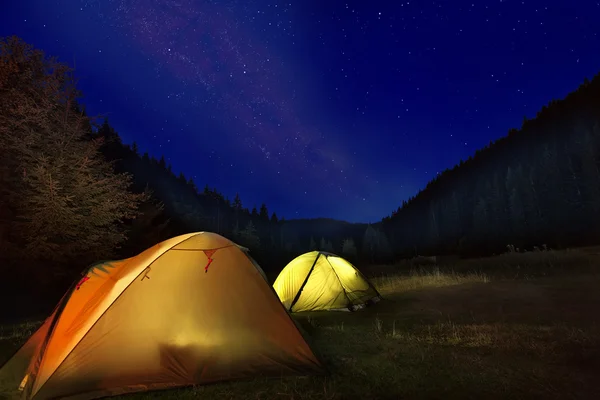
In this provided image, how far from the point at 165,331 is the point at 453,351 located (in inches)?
197

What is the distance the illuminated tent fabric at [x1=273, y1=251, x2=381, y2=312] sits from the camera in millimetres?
11773

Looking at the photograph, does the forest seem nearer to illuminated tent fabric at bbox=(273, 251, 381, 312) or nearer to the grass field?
the grass field

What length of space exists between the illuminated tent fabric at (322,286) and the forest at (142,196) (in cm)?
842

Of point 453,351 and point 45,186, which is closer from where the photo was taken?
point 453,351

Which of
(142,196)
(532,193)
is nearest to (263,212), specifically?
(532,193)

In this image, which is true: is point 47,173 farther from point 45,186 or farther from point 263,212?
point 263,212

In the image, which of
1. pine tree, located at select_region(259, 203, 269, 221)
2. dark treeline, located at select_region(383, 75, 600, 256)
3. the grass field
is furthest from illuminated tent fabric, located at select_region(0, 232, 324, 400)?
pine tree, located at select_region(259, 203, 269, 221)

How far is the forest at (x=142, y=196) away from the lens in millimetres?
13078

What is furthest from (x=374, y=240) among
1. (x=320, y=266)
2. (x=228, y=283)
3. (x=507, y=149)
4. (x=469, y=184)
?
(x=228, y=283)

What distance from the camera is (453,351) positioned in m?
5.92

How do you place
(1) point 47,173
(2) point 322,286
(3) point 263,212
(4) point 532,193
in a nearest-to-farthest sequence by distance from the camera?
1. (2) point 322,286
2. (1) point 47,173
3. (4) point 532,193
4. (3) point 263,212

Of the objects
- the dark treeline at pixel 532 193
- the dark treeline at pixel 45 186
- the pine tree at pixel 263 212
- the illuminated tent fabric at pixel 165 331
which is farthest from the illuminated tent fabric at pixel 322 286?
the pine tree at pixel 263 212

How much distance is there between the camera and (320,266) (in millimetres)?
12484

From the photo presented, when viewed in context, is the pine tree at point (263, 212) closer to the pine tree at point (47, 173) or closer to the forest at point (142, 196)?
the forest at point (142, 196)
